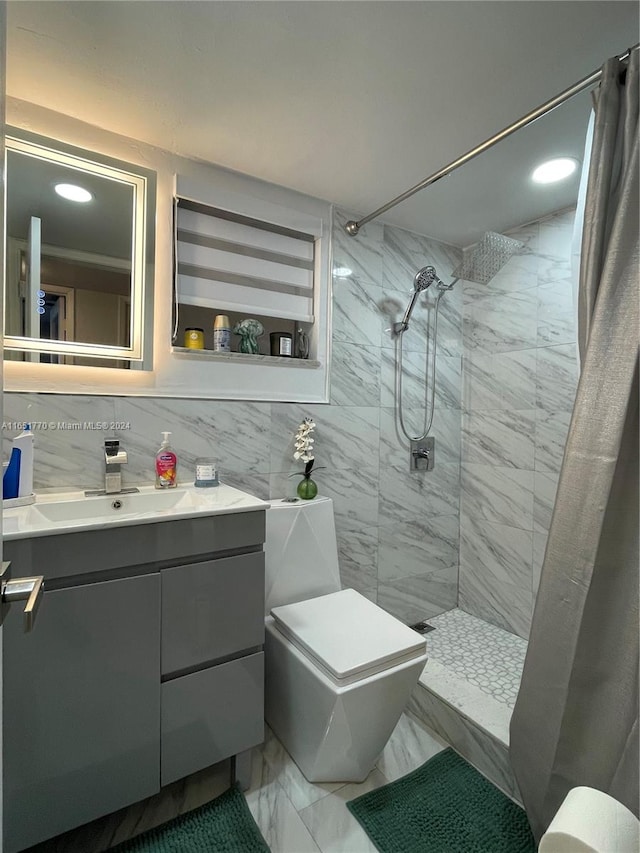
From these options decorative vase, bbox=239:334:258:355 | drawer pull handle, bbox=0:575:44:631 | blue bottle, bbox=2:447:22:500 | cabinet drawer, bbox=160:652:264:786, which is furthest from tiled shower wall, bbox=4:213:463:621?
drawer pull handle, bbox=0:575:44:631

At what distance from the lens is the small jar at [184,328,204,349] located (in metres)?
1.71

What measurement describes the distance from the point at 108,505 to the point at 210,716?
2.39ft

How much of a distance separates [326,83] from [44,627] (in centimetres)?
172

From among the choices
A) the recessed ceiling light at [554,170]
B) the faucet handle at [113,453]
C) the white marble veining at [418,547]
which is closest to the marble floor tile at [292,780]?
the white marble veining at [418,547]

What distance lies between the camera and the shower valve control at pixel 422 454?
231 centimetres

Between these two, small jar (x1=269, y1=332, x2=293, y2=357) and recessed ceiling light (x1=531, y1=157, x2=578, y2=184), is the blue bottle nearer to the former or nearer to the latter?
small jar (x1=269, y1=332, x2=293, y2=357)

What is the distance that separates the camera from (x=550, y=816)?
1.15m

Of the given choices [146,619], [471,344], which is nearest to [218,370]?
[146,619]

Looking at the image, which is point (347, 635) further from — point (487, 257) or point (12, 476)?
point (487, 257)

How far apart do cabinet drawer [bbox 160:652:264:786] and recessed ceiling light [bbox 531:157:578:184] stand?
212 centimetres

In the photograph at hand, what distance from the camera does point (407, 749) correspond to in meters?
1.60

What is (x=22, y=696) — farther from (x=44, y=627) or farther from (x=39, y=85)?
(x=39, y=85)

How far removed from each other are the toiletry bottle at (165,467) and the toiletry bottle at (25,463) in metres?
0.39

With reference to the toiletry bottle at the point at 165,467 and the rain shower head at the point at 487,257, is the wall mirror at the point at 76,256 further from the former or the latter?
the rain shower head at the point at 487,257
